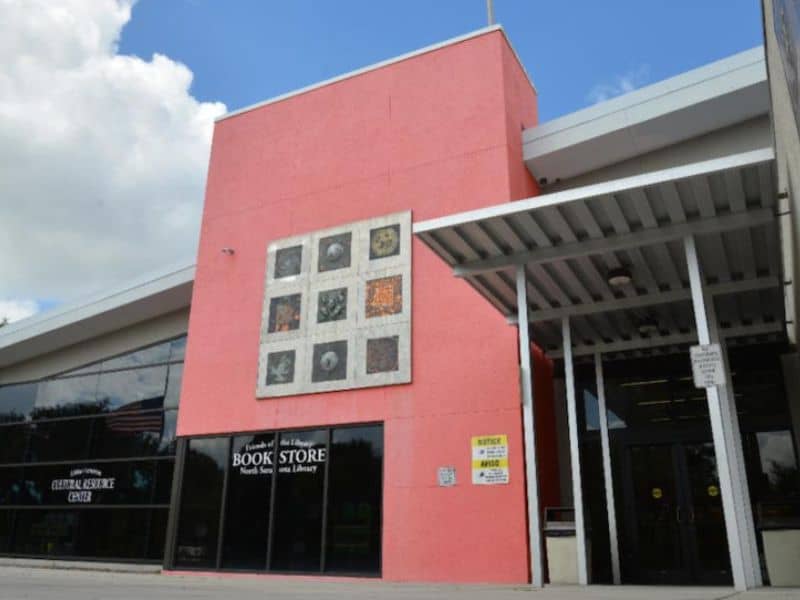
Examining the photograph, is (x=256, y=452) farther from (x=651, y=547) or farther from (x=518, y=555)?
(x=651, y=547)

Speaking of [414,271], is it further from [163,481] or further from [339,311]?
[163,481]

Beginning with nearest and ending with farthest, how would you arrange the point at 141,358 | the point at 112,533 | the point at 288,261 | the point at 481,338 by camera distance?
the point at 481,338, the point at 288,261, the point at 112,533, the point at 141,358

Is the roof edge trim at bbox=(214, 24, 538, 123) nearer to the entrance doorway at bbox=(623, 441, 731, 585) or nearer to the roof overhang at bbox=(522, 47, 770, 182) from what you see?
the roof overhang at bbox=(522, 47, 770, 182)

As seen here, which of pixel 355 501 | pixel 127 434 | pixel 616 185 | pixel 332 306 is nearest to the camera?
pixel 616 185

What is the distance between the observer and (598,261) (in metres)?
9.28

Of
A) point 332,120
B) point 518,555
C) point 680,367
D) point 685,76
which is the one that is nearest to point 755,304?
point 680,367

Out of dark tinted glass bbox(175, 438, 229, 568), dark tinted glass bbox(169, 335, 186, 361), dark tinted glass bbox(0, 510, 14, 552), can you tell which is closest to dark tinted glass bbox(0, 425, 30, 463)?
dark tinted glass bbox(0, 510, 14, 552)

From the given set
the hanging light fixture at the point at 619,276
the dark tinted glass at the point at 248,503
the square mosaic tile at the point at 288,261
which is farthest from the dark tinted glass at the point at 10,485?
the hanging light fixture at the point at 619,276

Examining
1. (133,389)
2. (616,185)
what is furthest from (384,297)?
(133,389)

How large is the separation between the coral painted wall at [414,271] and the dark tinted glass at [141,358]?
9.89ft

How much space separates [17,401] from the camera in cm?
1948

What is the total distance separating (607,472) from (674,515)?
1267 mm

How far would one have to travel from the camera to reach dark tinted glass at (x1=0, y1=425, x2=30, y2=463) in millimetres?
18438

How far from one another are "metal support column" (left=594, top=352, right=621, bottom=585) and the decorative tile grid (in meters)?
3.00
